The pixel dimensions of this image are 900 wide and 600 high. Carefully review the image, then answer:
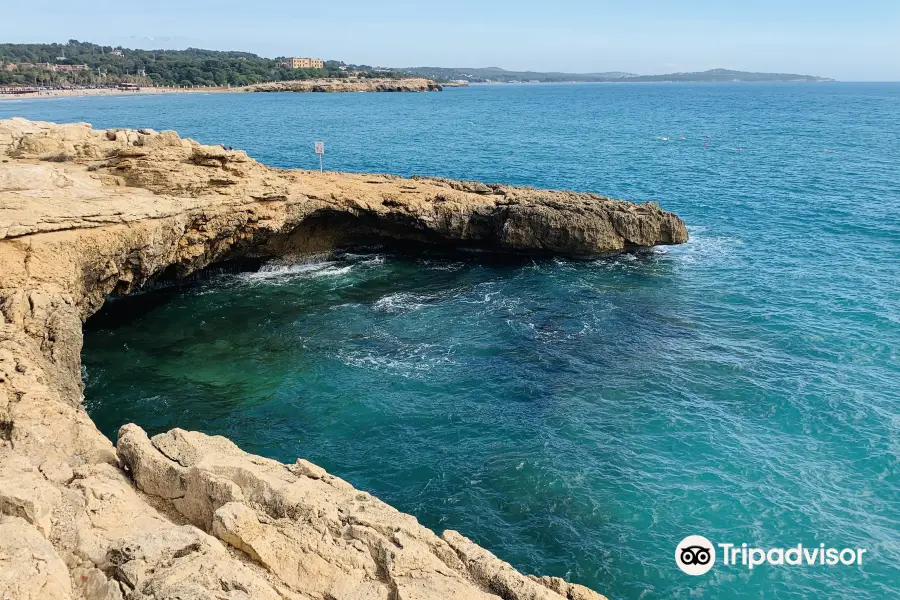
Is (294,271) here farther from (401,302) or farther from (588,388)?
(588,388)

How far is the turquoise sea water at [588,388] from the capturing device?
1744 cm

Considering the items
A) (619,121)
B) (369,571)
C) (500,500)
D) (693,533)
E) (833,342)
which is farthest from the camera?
(619,121)

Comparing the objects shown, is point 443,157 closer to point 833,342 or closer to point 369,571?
point 833,342

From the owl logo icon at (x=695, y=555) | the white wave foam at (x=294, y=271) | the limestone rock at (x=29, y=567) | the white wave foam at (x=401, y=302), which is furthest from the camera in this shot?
the white wave foam at (x=294, y=271)

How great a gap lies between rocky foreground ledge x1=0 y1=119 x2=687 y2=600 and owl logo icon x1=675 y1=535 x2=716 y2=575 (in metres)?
5.02

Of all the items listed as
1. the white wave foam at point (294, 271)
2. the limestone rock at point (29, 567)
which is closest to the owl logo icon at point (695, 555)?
the limestone rock at point (29, 567)

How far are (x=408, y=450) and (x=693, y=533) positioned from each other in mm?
8310

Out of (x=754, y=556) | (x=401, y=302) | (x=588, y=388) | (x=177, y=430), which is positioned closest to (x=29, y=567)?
(x=177, y=430)

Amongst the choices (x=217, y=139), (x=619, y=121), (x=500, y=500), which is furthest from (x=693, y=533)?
(x=619, y=121)

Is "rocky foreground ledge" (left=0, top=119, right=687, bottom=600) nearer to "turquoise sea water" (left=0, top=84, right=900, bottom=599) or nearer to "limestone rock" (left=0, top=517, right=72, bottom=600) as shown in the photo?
"limestone rock" (left=0, top=517, right=72, bottom=600)

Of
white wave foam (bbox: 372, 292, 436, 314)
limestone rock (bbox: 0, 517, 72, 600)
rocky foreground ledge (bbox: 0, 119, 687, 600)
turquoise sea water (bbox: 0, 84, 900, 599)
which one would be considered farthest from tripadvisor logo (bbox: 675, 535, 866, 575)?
white wave foam (bbox: 372, 292, 436, 314)

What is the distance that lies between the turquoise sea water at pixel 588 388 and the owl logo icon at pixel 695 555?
0.92 feet

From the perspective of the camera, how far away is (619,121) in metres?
127

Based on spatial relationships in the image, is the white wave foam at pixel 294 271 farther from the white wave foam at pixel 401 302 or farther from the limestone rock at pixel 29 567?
the limestone rock at pixel 29 567
